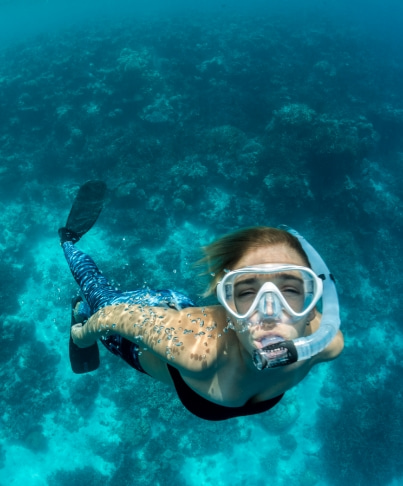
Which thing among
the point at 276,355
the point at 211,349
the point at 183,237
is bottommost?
the point at 183,237

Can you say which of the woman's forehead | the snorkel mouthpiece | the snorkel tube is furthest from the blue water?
the snorkel mouthpiece

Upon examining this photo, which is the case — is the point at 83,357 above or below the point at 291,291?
below

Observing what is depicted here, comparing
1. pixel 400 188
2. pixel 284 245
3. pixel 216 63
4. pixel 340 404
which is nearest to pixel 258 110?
pixel 216 63

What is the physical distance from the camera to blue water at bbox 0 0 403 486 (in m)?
10.4

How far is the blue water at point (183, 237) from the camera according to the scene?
10.4 meters

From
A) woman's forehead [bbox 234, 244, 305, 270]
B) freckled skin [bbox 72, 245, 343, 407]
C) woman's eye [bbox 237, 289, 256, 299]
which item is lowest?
freckled skin [bbox 72, 245, 343, 407]

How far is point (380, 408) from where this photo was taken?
1155 cm

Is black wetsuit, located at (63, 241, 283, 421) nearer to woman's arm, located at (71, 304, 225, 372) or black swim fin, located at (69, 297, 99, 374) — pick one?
woman's arm, located at (71, 304, 225, 372)

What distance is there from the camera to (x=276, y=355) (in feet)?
5.22

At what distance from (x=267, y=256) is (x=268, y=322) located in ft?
1.31

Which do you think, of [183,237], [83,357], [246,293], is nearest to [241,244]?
[246,293]

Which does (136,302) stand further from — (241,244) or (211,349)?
(241,244)

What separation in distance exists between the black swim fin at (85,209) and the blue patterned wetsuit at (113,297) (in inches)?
54.1

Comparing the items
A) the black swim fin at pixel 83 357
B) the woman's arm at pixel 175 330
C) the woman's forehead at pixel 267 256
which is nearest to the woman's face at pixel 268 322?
the woman's forehead at pixel 267 256
